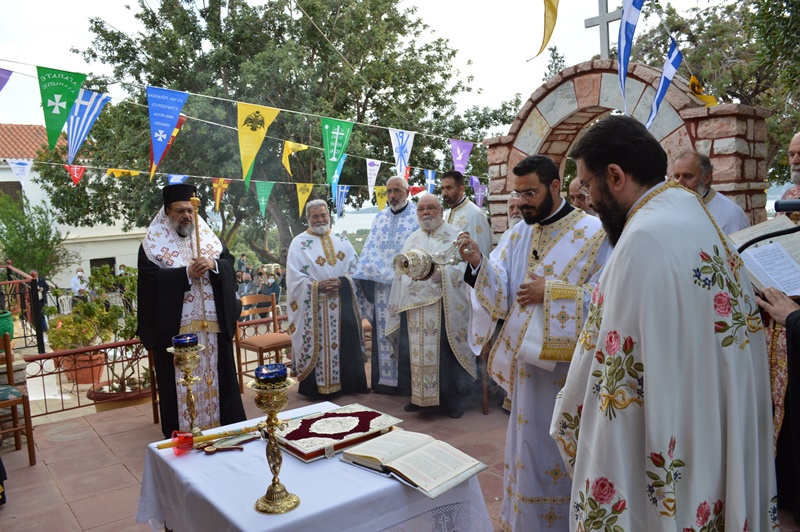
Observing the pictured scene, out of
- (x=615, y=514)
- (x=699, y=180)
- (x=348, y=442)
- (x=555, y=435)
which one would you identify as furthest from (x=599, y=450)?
(x=699, y=180)

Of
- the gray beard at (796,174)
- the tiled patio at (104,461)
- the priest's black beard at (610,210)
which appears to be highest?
the gray beard at (796,174)

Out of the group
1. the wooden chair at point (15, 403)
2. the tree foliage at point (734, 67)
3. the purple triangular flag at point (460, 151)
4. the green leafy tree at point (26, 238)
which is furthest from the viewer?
the green leafy tree at point (26, 238)

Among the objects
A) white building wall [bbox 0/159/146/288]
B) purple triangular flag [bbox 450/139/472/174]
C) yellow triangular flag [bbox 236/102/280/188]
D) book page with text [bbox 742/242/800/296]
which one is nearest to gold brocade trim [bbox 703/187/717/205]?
book page with text [bbox 742/242/800/296]

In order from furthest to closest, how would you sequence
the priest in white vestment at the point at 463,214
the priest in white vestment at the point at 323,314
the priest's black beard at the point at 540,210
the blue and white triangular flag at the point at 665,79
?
the priest in white vestment at the point at 323,314 < the priest in white vestment at the point at 463,214 < the blue and white triangular flag at the point at 665,79 < the priest's black beard at the point at 540,210

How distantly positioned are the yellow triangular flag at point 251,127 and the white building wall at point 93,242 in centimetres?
2021

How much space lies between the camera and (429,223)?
5188mm

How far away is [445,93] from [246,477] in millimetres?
15420

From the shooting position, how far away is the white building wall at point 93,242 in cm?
2492

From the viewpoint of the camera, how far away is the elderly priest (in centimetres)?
443

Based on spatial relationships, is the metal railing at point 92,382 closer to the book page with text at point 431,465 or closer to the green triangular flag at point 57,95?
the green triangular flag at point 57,95

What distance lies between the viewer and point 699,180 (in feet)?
12.3

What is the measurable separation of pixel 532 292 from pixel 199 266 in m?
2.57

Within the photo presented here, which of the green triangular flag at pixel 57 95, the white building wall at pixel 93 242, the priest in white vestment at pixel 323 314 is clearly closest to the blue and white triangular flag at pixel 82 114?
the green triangular flag at pixel 57 95

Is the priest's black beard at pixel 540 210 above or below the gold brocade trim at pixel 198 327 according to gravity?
above
